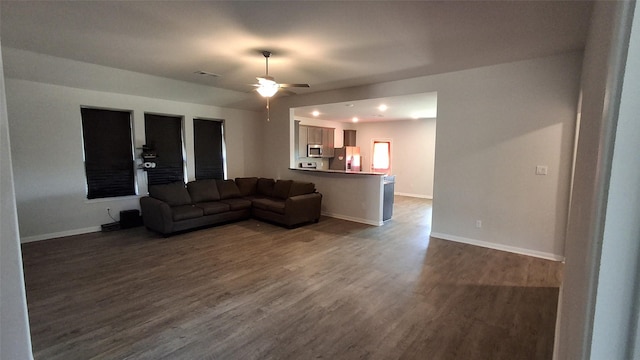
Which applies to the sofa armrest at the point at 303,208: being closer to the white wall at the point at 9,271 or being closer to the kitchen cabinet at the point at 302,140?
the kitchen cabinet at the point at 302,140

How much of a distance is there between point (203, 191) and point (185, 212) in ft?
3.46

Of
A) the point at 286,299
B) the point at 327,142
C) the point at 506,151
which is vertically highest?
the point at 327,142

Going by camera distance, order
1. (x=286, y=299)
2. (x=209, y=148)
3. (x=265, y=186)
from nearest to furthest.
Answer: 1. (x=286, y=299)
2. (x=265, y=186)
3. (x=209, y=148)

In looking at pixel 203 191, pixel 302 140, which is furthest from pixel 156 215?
pixel 302 140

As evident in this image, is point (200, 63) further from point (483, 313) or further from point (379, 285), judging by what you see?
point (483, 313)

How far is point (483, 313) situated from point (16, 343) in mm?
3216

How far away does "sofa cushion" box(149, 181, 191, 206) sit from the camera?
573 cm

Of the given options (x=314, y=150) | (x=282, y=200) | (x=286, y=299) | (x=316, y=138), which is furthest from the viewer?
(x=316, y=138)

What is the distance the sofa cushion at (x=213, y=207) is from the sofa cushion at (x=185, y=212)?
0.12 m

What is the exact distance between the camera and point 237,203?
20.4 ft

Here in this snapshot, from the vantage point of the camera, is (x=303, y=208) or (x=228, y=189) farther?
(x=228, y=189)

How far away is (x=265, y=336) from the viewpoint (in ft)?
8.11

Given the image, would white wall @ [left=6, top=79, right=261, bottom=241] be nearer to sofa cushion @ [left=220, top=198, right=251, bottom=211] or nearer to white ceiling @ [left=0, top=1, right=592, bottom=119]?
white ceiling @ [left=0, top=1, right=592, bottom=119]

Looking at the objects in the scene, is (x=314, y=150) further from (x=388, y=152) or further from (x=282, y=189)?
(x=282, y=189)
